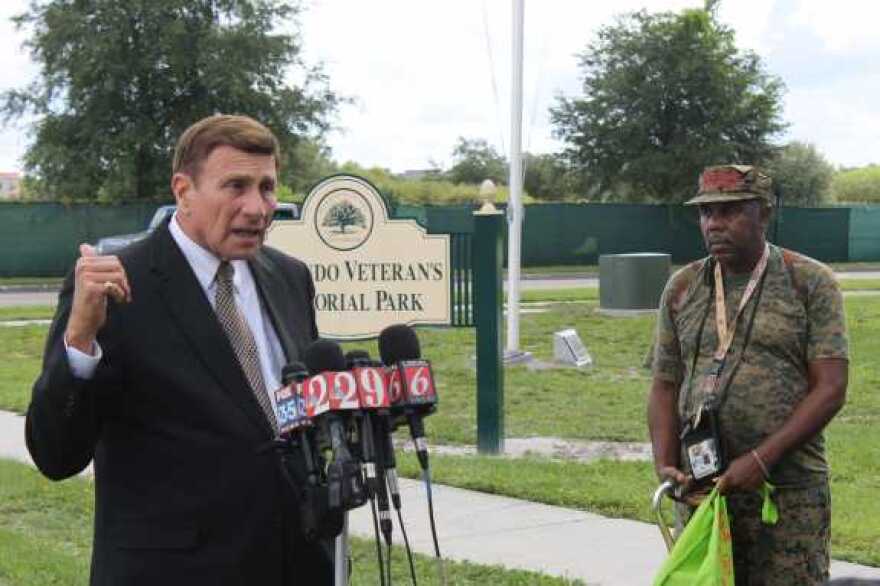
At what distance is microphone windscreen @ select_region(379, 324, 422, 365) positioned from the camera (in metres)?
2.77

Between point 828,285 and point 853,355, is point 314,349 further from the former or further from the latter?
point 853,355

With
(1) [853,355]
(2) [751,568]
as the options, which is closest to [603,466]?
(2) [751,568]

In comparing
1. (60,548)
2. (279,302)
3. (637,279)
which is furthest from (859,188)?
(279,302)

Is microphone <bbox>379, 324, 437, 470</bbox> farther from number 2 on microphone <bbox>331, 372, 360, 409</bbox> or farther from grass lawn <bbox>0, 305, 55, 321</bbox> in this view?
grass lawn <bbox>0, 305, 55, 321</bbox>

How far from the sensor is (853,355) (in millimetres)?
14898

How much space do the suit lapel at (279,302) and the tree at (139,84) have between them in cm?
2975

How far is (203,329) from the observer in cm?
288

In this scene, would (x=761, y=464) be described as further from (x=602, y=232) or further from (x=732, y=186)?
(x=602, y=232)

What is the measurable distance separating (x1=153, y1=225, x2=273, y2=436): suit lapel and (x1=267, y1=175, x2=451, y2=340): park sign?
6418mm

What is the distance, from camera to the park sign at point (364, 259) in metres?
9.38

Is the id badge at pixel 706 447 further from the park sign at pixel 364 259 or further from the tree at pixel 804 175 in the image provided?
the tree at pixel 804 175

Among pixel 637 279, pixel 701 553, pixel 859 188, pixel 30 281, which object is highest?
pixel 859 188

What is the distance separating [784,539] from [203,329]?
192cm

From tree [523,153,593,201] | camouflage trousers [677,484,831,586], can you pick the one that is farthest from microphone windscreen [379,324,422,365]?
tree [523,153,593,201]
